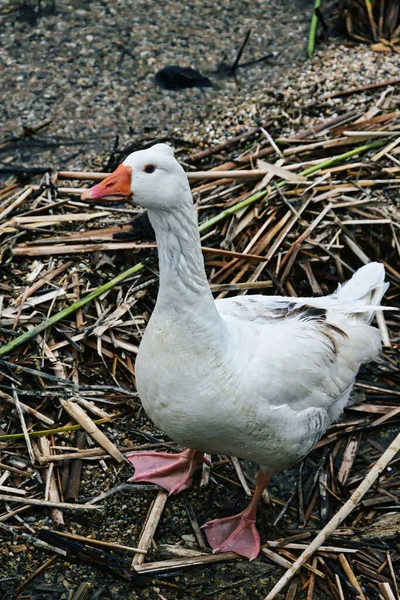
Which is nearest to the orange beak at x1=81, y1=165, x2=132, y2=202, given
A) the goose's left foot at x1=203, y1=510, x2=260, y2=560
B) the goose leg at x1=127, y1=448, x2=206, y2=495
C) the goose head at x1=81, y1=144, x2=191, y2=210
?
the goose head at x1=81, y1=144, x2=191, y2=210

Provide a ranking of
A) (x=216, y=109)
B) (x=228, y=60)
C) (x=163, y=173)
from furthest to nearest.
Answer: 1. (x=228, y=60)
2. (x=216, y=109)
3. (x=163, y=173)

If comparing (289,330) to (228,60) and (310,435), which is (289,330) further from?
(228,60)

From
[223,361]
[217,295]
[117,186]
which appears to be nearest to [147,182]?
[117,186]

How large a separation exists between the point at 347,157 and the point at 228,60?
6.91 feet

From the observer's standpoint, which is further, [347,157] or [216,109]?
[216,109]

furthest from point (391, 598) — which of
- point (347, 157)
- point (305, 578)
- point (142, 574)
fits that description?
point (347, 157)

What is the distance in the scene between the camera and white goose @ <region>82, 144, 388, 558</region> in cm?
355

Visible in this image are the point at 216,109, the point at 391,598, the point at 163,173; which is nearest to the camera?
the point at 163,173

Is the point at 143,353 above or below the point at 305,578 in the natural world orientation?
above

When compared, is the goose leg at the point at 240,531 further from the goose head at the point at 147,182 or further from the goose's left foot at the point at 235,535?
the goose head at the point at 147,182

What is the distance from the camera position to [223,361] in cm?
376

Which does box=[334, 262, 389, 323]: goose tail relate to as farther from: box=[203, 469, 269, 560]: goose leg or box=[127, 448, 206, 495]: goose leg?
box=[127, 448, 206, 495]: goose leg

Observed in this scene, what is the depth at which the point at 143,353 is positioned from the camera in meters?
3.88

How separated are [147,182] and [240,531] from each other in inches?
76.9
